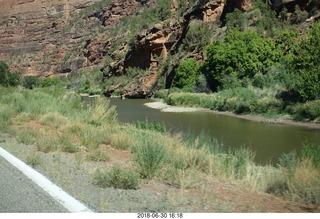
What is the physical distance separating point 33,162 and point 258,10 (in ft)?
219

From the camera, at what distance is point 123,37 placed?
13500cm

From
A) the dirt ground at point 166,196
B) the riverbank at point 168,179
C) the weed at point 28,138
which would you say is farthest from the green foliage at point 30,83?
the dirt ground at point 166,196

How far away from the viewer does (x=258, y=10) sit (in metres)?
70.2

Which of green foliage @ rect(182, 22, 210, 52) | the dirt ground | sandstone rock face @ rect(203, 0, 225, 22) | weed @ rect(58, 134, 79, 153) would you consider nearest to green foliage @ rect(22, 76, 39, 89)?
green foliage @ rect(182, 22, 210, 52)

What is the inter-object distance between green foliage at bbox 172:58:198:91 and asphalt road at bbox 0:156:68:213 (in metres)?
57.6

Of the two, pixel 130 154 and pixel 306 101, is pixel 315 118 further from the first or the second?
pixel 130 154

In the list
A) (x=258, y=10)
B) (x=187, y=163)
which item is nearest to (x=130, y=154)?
(x=187, y=163)

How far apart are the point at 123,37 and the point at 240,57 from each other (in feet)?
282

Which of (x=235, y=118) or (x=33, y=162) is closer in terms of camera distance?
(x=33, y=162)

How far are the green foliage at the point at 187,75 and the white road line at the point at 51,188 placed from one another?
56.4 m

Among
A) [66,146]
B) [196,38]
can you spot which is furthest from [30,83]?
[66,146]

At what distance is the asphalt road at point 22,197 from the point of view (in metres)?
5.29

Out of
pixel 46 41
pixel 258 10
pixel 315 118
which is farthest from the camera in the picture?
pixel 46 41

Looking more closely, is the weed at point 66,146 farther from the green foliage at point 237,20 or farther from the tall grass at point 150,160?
the green foliage at point 237,20
